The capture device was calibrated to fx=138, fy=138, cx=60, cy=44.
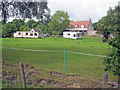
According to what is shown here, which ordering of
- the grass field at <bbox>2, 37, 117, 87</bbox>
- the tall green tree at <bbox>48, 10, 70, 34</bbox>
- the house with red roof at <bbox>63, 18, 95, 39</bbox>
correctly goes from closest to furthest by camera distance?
1. the grass field at <bbox>2, 37, 117, 87</bbox>
2. the tall green tree at <bbox>48, 10, 70, 34</bbox>
3. the house with red roof at <bbox>63, 18, 95, 39</bbox>

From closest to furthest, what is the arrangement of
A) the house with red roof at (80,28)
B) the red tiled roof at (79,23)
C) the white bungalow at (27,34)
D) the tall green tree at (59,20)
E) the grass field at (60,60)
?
the grass field at (60,60) → the tall green tree at (59,20) → the house with red roof at (80,28) → the red tiled roof at (79,23) → the white bungalow at (27,34)

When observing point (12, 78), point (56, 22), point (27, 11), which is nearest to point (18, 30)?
point (56, 22)

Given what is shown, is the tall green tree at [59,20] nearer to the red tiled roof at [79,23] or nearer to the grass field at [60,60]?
the red tiled roof at [79,23]

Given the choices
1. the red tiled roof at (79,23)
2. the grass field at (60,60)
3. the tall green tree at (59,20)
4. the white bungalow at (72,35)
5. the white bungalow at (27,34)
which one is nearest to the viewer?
the grass field at (60,60)

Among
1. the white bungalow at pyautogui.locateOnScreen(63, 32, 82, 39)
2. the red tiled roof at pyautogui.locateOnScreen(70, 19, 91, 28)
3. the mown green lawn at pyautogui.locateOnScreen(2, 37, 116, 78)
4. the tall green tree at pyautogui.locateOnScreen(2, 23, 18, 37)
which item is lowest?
the mown green lawn at pyautogui.locateOnScreen(2, 37, 116, 78)

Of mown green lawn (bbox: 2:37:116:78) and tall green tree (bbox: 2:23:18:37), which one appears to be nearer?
mown green lawn (bbox: 2:37:116:78)

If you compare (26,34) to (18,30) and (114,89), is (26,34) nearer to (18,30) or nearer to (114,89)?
(18,30)

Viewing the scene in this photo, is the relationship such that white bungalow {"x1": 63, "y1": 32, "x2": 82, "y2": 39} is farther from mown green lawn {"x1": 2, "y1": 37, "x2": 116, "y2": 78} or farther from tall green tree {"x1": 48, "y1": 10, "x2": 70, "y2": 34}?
mown green lawn {"x1": 2, "y1": 37, "x2": 116, "y2": 78}

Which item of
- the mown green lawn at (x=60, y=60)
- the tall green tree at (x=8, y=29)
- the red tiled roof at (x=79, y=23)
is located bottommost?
the mown green lawn at (x=60, y=60)

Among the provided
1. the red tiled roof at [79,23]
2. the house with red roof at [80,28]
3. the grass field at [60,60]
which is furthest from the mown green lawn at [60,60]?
the red tiled roof at [79,23]

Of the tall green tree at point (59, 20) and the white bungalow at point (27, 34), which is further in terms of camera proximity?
the white bungalow at point (27, 34)

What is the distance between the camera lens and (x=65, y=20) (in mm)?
46844

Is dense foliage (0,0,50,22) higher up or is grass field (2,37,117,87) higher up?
dense foliage (0,0,50,22)

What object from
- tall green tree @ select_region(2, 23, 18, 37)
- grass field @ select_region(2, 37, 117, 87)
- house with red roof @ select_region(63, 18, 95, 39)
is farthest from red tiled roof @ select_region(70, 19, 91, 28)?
grass field @ select_region(2, 37, 117, 87)
